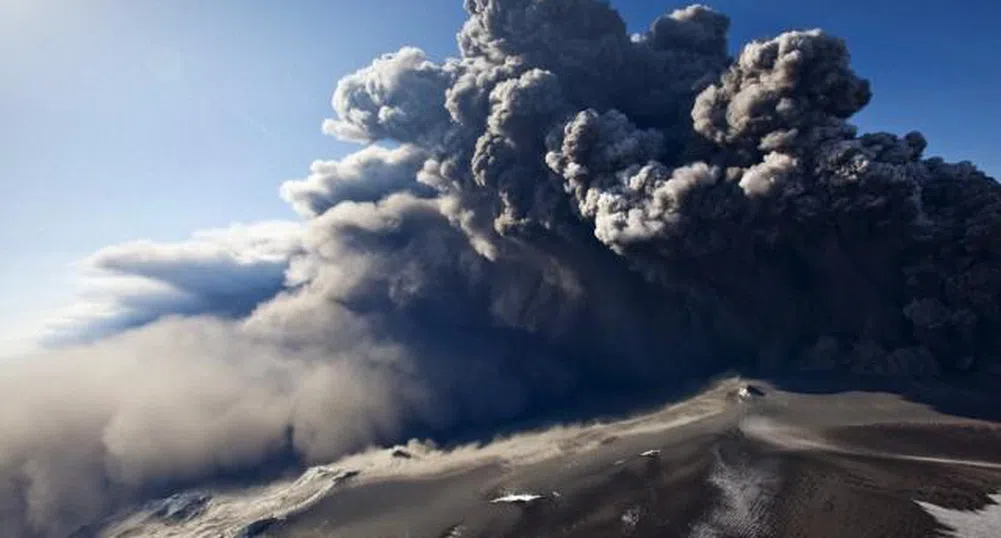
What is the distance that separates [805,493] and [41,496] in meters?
53.9

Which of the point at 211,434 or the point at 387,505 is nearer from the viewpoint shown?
the point at 387,505

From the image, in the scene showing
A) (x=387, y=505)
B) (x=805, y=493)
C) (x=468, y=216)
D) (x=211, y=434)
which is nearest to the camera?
(x=805, y=493)

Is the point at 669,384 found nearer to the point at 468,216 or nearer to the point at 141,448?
the point at 468,216

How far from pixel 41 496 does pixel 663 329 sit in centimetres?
5641

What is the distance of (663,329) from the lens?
230ft

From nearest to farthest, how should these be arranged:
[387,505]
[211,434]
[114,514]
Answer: [387,505] → [114,514] → [211,434]

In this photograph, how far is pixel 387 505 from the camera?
4047cm

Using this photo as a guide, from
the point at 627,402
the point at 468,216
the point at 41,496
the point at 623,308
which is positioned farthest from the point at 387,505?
the point at 468,216

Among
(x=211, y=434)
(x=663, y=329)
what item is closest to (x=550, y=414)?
(x=663, y=329)

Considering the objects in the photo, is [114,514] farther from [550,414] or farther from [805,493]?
[805,493]

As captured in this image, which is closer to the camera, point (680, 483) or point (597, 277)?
point (680, 483)

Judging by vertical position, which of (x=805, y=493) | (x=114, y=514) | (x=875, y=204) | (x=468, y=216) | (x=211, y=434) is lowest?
(x=805, y=493)

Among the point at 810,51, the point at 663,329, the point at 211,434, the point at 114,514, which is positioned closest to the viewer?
the point at 114,514

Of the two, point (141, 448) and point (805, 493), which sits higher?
point (141, 448)
